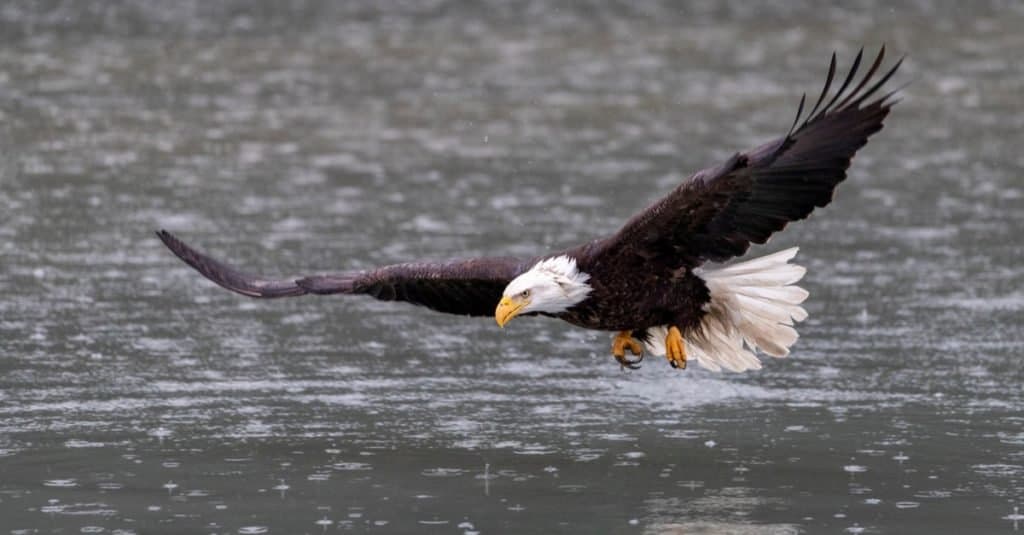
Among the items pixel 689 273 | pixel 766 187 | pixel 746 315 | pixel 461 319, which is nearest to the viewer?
pixel 766 187

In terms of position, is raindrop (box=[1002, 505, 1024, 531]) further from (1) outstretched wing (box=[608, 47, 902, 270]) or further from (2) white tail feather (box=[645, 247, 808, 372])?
(2) white tail feather (box=[645, 247, 808, 372])

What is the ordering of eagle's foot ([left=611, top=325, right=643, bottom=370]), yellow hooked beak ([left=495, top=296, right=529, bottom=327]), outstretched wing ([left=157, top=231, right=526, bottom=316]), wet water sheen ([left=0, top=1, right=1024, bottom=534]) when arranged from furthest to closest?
eagle's foot ([left=611, top=325, right=643, bottom=370]) → outstretched wing ([left=157, top=231, right=526, bottom=316]) → yellow hooked beak ([left=495, top=296, right=529, bottom=327]) → wet water sheen ([left=0, top=1, right=1024, bottom=534])

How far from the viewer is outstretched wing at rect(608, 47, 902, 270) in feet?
22.7

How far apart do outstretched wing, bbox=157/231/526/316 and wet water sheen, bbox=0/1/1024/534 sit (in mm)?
508

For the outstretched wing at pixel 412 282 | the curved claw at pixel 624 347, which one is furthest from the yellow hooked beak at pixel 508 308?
the curved claw at pixel 624 347

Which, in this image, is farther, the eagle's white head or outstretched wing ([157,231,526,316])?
outstretched wing ([157,231,526,316])

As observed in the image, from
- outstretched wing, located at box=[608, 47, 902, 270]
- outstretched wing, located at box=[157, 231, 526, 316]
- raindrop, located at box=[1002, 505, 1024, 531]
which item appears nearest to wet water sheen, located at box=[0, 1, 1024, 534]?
raindrop, located at box=[1002, 505, 1024, 531]

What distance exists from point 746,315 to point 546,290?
1.03 metres

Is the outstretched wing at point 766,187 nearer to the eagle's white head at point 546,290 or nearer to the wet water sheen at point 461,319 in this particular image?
the eagle's white head at point 546,290

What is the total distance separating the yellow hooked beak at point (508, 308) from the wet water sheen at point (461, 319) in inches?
22.5

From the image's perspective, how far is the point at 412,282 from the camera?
25.5 feet

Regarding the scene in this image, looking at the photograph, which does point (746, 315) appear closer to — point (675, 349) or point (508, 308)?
point (675, 349)

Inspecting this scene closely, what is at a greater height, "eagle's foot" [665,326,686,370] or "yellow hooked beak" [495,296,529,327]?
"yellow hooked beak" [495,296,529,327]

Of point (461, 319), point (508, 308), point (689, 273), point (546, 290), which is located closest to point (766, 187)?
point (689, 273)
